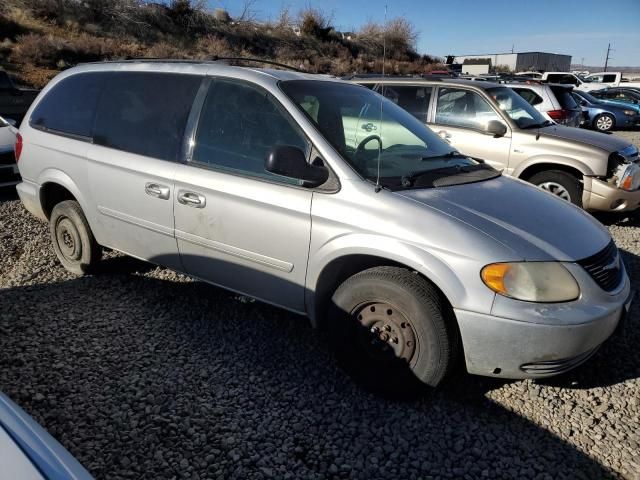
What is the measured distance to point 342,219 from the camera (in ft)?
9.77

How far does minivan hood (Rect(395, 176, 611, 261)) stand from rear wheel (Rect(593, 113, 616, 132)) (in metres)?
17.7

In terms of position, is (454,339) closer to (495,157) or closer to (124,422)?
(124,422)

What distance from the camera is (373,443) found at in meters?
2.71

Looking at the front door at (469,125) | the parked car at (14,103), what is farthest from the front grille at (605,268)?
the parked car at (14,103)

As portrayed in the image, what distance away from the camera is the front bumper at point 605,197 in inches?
246

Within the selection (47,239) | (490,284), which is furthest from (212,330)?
(47,239)

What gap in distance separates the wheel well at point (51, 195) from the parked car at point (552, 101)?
8.25 m

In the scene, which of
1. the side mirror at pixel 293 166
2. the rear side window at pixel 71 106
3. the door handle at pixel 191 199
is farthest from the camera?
the rear side window at pixel 71 106

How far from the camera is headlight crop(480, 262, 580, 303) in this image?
2617mm

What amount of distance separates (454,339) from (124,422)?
1810 mm

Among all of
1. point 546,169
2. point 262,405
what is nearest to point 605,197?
point 546,169

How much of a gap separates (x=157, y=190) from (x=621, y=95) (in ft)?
75.6

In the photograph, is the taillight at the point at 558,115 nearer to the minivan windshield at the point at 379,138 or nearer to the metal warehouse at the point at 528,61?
the minivan windshield at the point at 379,138

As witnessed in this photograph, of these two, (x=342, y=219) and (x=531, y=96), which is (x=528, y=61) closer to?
(x=531, y=96)
